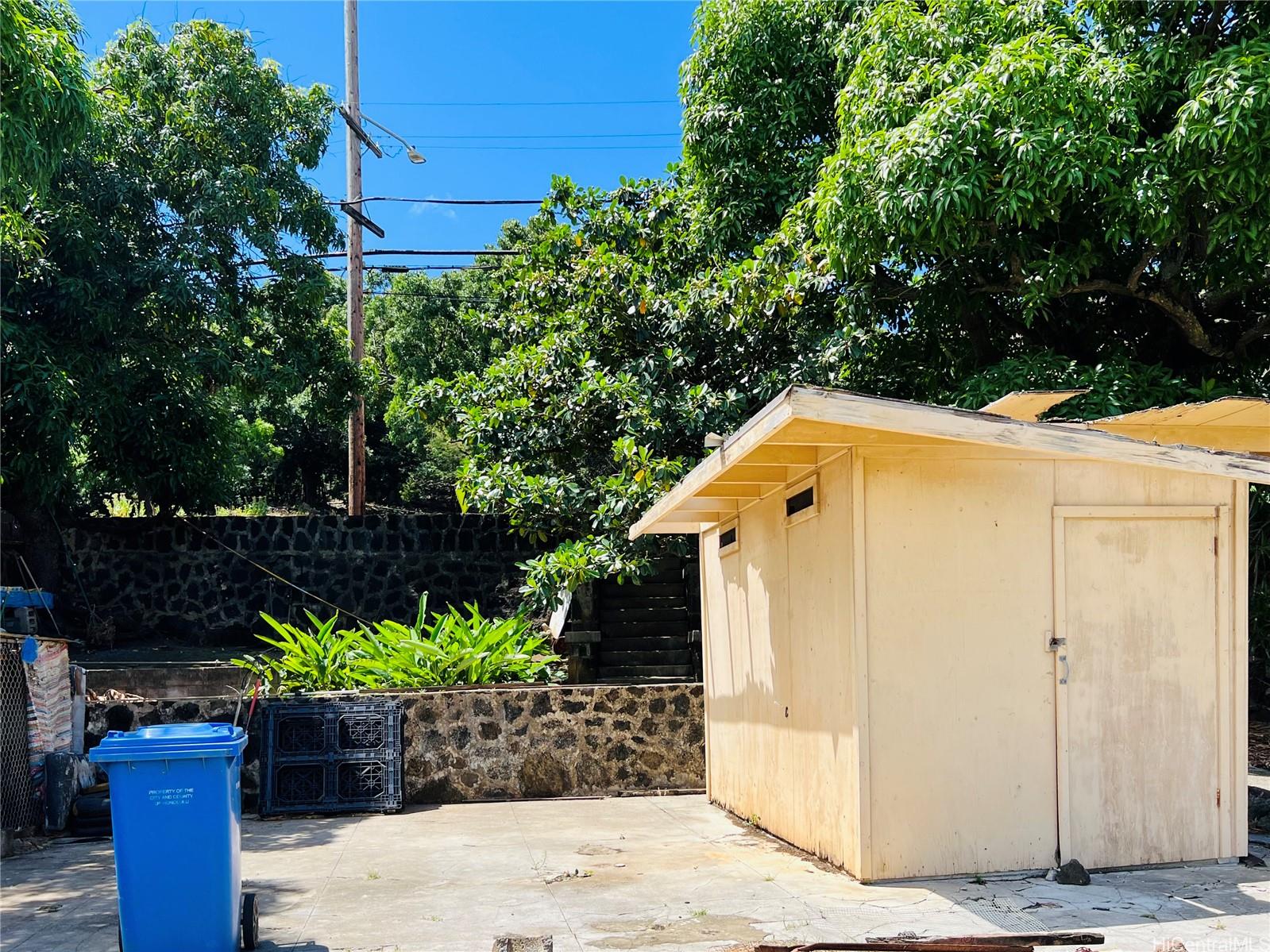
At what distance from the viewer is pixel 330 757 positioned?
33.1 feet

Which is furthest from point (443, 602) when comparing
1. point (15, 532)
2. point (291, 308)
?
point (15, 532)

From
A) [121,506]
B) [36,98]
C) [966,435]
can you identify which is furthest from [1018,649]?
[121,506]

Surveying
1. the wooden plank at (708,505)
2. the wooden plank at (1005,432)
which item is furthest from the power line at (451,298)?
the wooden plank at (1005,432)

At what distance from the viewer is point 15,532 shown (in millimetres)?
17156

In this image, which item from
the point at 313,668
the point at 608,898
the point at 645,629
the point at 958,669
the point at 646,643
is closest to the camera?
the point at 608,898

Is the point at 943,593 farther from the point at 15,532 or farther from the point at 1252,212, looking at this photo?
the point at 15,532

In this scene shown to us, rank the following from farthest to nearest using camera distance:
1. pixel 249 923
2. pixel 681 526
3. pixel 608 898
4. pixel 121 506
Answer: pixel 121 506
pixel 681 526
pixel 608 898
pixel 249 923

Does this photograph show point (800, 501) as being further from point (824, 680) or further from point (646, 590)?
point (646, 590)

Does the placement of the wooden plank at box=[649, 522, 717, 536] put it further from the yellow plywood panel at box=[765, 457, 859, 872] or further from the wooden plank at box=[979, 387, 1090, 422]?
the wooden plank at box=[979, 387, 1090, 422]

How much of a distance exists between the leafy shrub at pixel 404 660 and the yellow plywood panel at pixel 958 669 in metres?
5.66

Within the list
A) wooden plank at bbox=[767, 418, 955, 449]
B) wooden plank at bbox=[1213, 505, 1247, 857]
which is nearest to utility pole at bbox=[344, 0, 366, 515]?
wooden plank at bbox=[767, 418, 955, 449]

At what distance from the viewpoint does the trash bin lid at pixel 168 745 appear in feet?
17.4

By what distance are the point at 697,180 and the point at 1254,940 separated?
33.8ft

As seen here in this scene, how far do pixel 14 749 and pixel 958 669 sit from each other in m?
6.75
